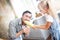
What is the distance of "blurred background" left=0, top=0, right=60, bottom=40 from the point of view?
1271 mm

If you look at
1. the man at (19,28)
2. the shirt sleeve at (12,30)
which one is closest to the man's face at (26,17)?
the man at (19,28)

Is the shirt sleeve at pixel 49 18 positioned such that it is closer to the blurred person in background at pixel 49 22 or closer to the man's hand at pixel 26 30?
the blurred person in background at pixel 49 22

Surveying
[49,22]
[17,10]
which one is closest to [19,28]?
[17,10]

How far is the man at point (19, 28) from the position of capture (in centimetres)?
133

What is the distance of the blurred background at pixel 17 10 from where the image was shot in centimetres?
127

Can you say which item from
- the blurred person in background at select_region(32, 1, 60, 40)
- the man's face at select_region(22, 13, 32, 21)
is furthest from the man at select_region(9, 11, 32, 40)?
the blurred person in background at select_region(32, 1, 60, 40)

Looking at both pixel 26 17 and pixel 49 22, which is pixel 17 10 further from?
pixel 49 22

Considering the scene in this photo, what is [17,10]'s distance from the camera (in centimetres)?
136

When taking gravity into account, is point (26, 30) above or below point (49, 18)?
below

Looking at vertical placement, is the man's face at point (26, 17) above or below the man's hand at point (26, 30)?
above

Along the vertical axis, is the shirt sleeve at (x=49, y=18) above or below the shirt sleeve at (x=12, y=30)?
above

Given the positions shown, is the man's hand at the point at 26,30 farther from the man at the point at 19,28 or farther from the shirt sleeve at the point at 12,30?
the shirt sleeve at the point at 12,30

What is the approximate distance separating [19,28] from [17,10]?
0.17 meters

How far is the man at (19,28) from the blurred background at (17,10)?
4 centimetres
